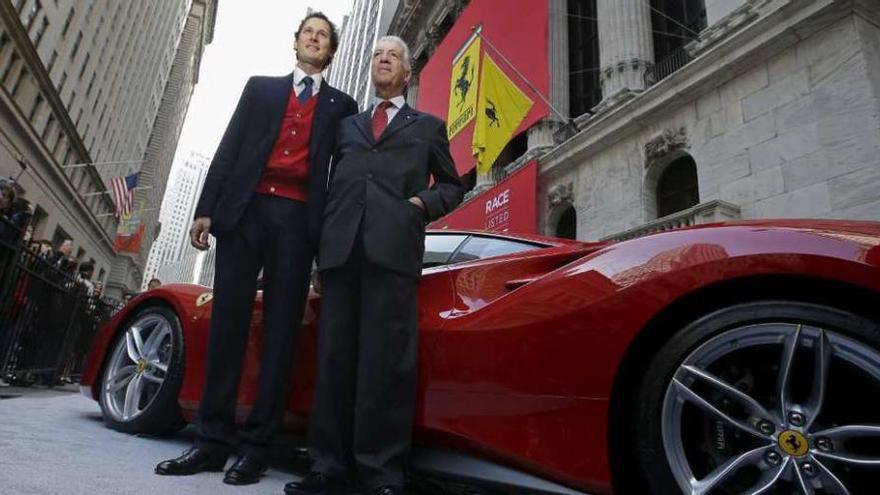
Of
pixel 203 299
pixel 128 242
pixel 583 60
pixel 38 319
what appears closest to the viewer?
pixel 203 299

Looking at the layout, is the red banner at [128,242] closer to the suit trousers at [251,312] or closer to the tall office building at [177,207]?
the suit trousers at [251,312]

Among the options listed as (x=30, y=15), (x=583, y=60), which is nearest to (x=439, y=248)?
(x=583, y=60)

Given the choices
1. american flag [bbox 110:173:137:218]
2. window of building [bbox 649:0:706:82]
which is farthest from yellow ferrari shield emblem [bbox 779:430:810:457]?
american flag [bbox 110:173:137:218]

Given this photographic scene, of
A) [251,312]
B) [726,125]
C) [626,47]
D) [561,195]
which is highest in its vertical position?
[626,47]

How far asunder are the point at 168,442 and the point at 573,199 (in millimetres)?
11493

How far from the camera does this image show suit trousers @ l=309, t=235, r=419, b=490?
191 centimetres

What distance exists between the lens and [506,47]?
1342cm

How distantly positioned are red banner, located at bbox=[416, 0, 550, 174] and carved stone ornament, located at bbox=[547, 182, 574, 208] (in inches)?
89.8

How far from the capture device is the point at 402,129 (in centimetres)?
238

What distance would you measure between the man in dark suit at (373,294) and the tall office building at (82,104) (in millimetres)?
17395

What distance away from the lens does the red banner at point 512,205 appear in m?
13.1

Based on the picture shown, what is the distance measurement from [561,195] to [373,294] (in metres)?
11.9

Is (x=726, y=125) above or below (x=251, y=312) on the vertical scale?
above

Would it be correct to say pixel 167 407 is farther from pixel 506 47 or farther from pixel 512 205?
pixel 506 47
